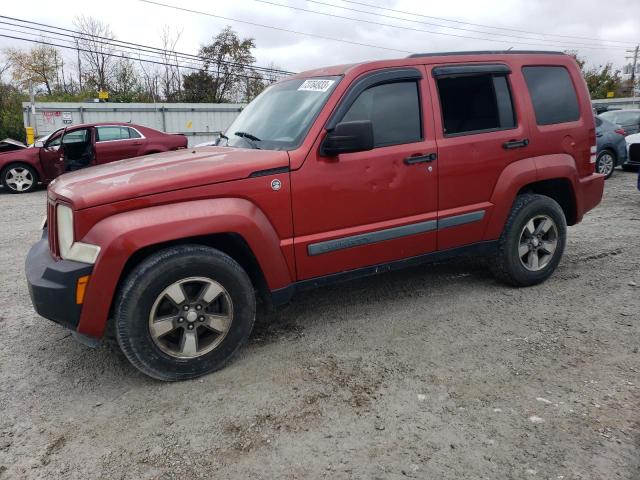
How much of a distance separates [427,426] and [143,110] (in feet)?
63.7

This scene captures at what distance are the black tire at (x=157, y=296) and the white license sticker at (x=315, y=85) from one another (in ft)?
4.73

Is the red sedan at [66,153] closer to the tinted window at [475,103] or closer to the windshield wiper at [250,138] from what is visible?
the windshield wiper at [250,138]

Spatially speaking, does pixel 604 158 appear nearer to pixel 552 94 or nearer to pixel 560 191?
pixel 560 191

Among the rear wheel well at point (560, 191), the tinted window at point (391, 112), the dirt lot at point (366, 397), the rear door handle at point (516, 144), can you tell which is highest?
the tinted window at point (391, 112)

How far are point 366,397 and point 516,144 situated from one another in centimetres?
253

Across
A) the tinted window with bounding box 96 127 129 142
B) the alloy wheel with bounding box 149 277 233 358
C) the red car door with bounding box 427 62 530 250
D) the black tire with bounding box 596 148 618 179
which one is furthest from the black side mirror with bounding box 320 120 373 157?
the tinted window with bounding box 96 127 129 142

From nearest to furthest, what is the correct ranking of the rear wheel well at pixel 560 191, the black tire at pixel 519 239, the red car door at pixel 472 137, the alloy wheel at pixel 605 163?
the red car door at pixel 472 137
the black tire at pixel 519 239
the rear wheel well at pixel 560 191
the alloy wheel at pixel 605 163

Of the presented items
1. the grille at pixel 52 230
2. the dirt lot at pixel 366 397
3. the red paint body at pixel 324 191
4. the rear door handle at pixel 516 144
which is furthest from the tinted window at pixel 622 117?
the grille at pixel 52 230

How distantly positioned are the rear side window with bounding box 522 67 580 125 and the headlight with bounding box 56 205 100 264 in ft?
12.0

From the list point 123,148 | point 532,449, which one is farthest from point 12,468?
point 123,148

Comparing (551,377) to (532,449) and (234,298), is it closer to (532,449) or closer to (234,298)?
(532,449)

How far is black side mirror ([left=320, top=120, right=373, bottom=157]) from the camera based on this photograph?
3.32 m

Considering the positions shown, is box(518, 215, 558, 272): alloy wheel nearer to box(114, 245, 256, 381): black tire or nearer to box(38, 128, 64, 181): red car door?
box(114, 245, 256, 381): black tire

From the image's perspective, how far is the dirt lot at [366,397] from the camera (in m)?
2.44
